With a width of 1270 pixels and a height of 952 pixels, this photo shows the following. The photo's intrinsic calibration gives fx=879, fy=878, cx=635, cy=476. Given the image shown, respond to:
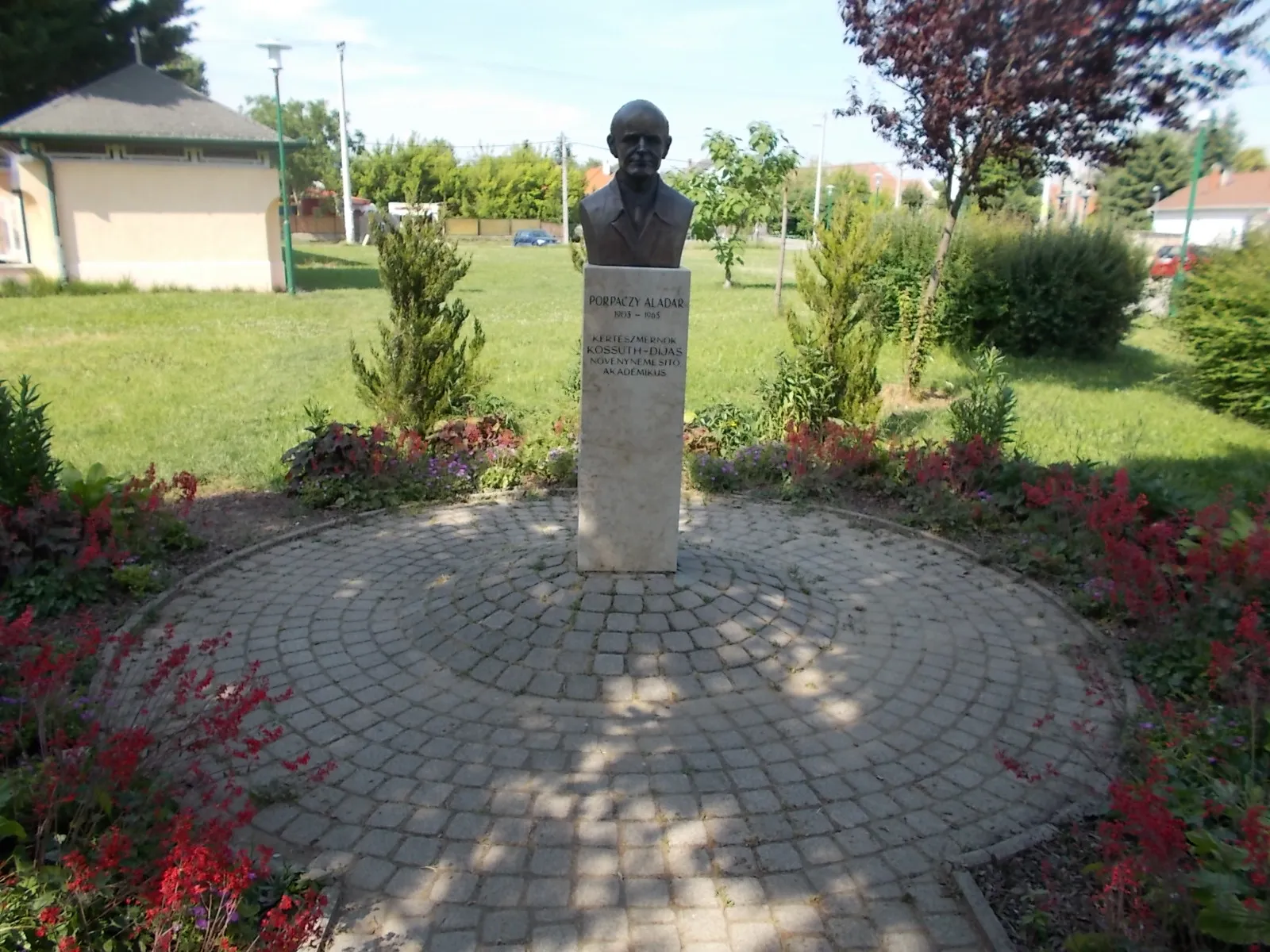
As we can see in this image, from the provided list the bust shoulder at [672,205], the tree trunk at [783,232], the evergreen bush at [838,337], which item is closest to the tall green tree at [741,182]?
the tree trunk at [783,232]

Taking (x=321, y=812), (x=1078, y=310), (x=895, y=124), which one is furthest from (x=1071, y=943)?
(x=1078, y=310)

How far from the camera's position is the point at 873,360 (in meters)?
8.84

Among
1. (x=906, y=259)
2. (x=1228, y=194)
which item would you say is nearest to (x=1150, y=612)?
A: (x=906, y=259)

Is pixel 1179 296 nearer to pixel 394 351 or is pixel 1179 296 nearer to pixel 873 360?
pixel 873 360

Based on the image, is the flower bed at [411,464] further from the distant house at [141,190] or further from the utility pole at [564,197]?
the utility pole at [564,197]

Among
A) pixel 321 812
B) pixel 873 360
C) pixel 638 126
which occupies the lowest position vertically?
pixel 321 812

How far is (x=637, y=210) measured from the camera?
16.3 feet

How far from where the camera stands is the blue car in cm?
6116

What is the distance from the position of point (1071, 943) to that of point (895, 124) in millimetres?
10980

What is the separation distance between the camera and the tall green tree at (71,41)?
22438mm

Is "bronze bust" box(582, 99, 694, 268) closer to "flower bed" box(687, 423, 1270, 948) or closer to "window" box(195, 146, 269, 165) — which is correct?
"flower bed" box(687, 423, 1270, 948)

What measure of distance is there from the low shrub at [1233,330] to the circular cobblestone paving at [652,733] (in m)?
7.15

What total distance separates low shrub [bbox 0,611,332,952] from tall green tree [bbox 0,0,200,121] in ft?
82.2

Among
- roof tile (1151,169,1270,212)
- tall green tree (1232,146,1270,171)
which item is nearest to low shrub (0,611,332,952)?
roof tile (1151,169,1270,212)
